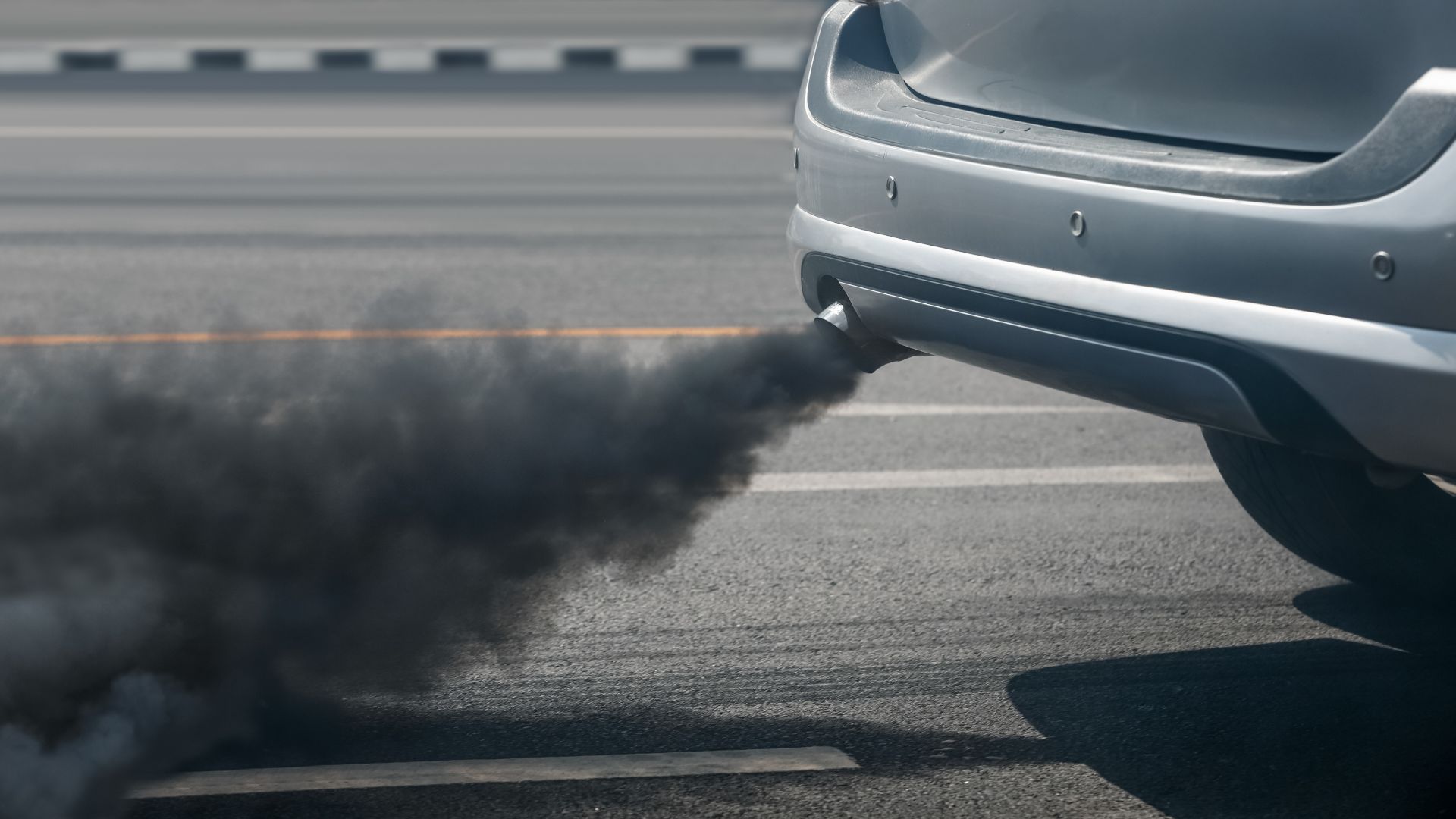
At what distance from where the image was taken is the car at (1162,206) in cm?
242

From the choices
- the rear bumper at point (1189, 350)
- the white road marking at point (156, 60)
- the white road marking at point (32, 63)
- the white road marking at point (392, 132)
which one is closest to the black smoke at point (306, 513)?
the rear bumper at point (1189, 350)

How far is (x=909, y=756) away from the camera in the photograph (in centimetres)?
316

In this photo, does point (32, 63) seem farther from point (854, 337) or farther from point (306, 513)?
point (854, 337)

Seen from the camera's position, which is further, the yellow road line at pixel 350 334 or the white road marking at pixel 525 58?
the white road marking at pixel 525 58

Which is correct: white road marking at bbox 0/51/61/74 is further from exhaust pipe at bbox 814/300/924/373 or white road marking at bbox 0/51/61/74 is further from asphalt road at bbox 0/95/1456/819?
exhaust pipe at bbox 814/300/924/373

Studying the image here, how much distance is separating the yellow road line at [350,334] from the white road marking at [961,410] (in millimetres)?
749

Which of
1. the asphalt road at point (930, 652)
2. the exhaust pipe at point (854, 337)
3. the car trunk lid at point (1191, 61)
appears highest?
the car trunk lid at point (1191, 61)

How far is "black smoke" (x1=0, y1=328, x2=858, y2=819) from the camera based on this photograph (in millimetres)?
3025

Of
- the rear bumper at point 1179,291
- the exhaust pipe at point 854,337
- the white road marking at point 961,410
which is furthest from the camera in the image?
the white road marking at point 961,410

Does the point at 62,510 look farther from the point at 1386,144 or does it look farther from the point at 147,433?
the point at 1386,144

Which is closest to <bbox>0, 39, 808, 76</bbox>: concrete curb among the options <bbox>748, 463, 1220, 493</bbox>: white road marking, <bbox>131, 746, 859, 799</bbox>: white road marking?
<bbox>748, 463, 1220, 493</bbox>: white road marking

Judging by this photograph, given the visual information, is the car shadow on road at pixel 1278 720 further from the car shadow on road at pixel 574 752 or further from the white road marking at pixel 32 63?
the white road marking at pixel 32 63

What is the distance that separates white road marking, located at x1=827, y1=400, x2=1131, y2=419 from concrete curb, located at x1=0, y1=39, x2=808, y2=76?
11.7 meters

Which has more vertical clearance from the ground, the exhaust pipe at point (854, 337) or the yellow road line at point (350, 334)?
the exhaust pipe at point (854, 337)
